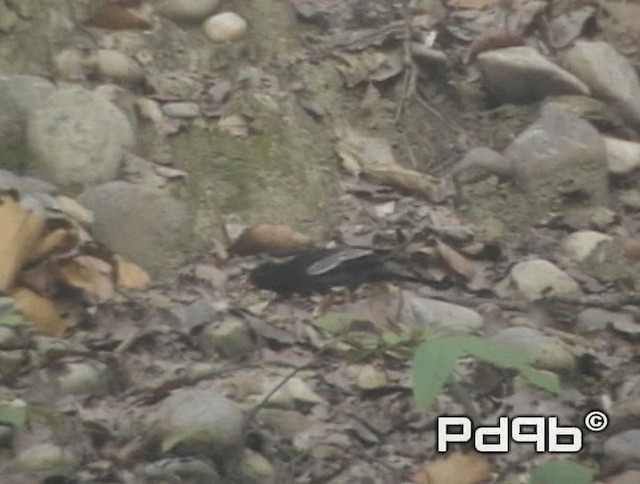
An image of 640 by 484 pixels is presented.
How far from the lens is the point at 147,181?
284cm

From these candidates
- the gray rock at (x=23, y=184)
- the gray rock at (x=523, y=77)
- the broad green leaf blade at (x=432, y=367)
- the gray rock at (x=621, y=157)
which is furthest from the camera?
the gray rock at (x=523, y=77)

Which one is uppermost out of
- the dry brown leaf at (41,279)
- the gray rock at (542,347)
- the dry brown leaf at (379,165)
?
the dry brown leaf at (41,279)

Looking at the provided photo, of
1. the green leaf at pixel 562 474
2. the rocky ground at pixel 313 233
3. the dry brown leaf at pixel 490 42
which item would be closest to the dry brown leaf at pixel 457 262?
the rocky ground at pixel 313 233

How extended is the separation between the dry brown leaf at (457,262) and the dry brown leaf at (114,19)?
35.1 inches

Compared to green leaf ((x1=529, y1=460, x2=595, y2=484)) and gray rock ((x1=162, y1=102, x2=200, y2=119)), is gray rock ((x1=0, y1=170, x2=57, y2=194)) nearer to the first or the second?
gray rock ((x1=162, y1=102, x2=200, y2=119))

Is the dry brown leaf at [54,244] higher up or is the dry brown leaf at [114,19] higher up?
the dry brown leaf at [114,19]

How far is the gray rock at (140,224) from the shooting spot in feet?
8.77

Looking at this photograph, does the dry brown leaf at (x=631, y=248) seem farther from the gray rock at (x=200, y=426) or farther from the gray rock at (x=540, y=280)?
the gray rock at (x=200, y=426)

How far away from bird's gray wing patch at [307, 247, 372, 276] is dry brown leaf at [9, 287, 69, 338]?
0.51 meters

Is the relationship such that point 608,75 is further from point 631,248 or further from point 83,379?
point 83,379

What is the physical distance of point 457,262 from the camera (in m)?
2.77

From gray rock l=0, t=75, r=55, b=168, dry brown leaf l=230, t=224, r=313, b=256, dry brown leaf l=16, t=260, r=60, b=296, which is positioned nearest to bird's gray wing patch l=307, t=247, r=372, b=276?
dry brown leaf l=230, t=224, r=313, b=256

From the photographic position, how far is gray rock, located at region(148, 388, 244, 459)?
189 centimetres

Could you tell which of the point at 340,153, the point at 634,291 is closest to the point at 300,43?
the point at 340,153
